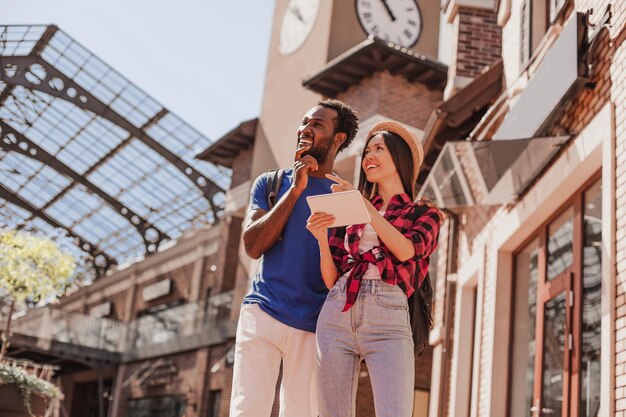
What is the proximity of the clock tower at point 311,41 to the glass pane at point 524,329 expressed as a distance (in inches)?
453

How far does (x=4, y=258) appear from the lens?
10977mm

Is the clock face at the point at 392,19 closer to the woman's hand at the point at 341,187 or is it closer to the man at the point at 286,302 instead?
the man at the point at 286,302

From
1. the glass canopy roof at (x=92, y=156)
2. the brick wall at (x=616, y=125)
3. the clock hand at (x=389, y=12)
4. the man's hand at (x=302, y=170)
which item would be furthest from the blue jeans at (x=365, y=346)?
the glass canopy roof at (x=92, y=156)

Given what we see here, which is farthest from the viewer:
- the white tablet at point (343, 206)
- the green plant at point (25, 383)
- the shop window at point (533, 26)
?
the shop window at point (533, 26)

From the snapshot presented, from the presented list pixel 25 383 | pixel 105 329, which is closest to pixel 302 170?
pixel 25 383

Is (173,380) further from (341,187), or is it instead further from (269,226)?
(341,187)

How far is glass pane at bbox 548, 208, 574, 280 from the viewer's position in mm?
7164

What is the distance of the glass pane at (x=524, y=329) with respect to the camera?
802 centimetres

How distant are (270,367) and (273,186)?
69 centimetres

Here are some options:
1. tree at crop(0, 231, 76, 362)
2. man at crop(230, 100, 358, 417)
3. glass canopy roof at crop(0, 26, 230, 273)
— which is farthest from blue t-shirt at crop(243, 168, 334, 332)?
glass canopy roof at crop(0, 26, 230, 273)

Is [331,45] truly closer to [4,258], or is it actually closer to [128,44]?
[128,44]

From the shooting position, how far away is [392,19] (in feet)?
68.1

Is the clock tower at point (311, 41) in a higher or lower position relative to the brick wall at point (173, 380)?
higher

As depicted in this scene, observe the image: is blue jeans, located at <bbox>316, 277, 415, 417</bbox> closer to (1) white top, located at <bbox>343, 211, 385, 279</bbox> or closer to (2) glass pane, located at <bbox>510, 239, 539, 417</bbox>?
(1) white top, located at <bbox>343, 211, 385, 279</bbox>
